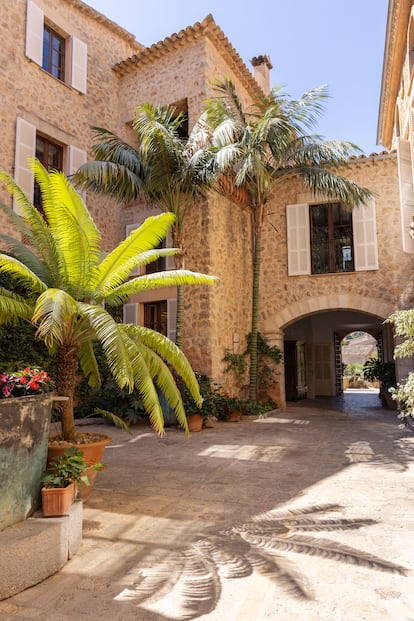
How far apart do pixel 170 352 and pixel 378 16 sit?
33.4 feet

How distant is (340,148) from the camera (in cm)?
964

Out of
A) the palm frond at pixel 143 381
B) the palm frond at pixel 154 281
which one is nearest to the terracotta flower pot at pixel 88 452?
the palm frond at pixel 143 381

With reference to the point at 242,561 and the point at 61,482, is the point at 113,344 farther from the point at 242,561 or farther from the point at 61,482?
the point at 242,561

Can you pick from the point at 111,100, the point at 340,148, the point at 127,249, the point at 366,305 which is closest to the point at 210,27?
the point at 111,100

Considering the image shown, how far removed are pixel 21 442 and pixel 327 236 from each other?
9.93m

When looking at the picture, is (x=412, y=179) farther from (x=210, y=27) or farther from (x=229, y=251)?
(x=210, y=27)

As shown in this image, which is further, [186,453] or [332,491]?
[186,453]

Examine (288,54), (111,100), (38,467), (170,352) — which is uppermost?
(288,54)

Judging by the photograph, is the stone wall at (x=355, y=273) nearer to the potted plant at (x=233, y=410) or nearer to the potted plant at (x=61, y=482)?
the potted plant at (x=233, y=410)

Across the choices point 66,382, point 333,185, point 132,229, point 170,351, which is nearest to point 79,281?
point 66,382

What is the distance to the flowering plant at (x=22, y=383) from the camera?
2.82m

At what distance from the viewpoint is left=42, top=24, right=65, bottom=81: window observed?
32.7 ft

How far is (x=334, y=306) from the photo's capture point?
10.6 meters

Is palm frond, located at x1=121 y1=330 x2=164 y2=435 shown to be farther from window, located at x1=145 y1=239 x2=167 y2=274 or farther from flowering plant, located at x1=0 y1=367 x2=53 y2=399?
window, located at x1=145 y1=239 x2=167 y2=274
